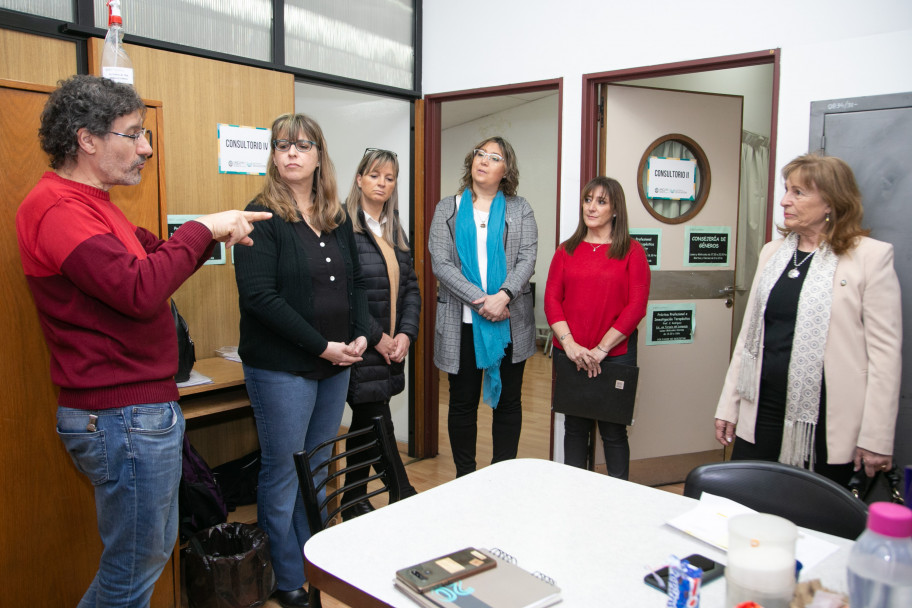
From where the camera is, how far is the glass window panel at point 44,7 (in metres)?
2.33

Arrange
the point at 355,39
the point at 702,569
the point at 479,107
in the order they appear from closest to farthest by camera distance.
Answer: the point at 702,569 → the point at 355,39 → the point at 479,107

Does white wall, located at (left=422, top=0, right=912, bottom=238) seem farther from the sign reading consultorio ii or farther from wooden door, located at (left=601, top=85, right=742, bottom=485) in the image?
the sign reading consultorio ii

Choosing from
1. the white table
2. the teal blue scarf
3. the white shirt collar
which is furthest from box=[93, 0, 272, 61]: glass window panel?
the white table

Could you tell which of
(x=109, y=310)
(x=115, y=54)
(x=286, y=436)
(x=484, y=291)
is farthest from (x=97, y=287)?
(x=484, y=291)

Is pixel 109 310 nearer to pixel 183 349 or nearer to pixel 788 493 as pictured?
pixel 183 349

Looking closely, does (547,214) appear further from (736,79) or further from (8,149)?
(8,149)

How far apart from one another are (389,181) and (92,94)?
1.34 meters

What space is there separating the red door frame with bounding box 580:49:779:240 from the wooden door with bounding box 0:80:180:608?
202 cm

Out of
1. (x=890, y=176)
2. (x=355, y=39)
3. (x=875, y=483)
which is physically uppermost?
(x=355, y=39)

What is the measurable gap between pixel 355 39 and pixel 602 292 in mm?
1871

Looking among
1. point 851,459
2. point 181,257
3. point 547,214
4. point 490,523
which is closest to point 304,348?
point 181,257

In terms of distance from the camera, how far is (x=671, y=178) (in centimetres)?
357

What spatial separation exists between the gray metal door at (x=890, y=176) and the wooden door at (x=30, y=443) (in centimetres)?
242

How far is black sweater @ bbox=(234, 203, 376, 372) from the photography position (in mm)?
2160
